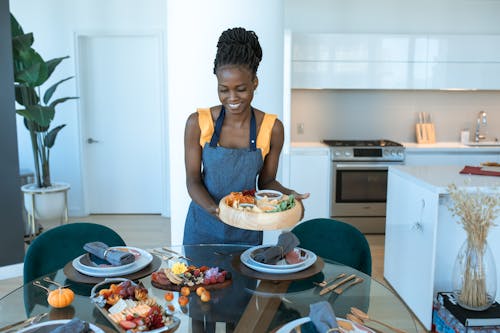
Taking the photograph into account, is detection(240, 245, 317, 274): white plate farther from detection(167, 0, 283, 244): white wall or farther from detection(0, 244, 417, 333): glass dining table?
detection(167, 0, 283, 244): white wall

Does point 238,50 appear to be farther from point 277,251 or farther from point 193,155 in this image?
point 277,251

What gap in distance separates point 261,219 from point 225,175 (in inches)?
14.7

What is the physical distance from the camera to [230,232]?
6.60 feet

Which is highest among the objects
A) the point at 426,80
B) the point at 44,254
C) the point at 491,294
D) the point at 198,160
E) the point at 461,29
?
the point at 461,29

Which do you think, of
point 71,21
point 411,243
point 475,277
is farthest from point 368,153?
point 71,21

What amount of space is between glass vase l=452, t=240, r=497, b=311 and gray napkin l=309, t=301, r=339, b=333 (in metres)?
1.59

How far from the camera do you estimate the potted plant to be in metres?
4.36

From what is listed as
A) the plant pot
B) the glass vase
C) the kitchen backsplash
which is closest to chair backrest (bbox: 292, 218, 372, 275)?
the glass vase

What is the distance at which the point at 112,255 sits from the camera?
1.67 metres

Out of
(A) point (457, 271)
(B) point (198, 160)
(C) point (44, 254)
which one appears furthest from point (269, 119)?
(A) point (457, 271)

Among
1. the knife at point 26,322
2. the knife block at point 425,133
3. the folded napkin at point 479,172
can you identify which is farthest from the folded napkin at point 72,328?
the knife block at point 425,133

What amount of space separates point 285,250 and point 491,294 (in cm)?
154

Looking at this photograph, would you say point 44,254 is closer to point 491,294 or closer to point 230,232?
point 230,232

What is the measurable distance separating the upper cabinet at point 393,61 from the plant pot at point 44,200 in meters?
2.73
